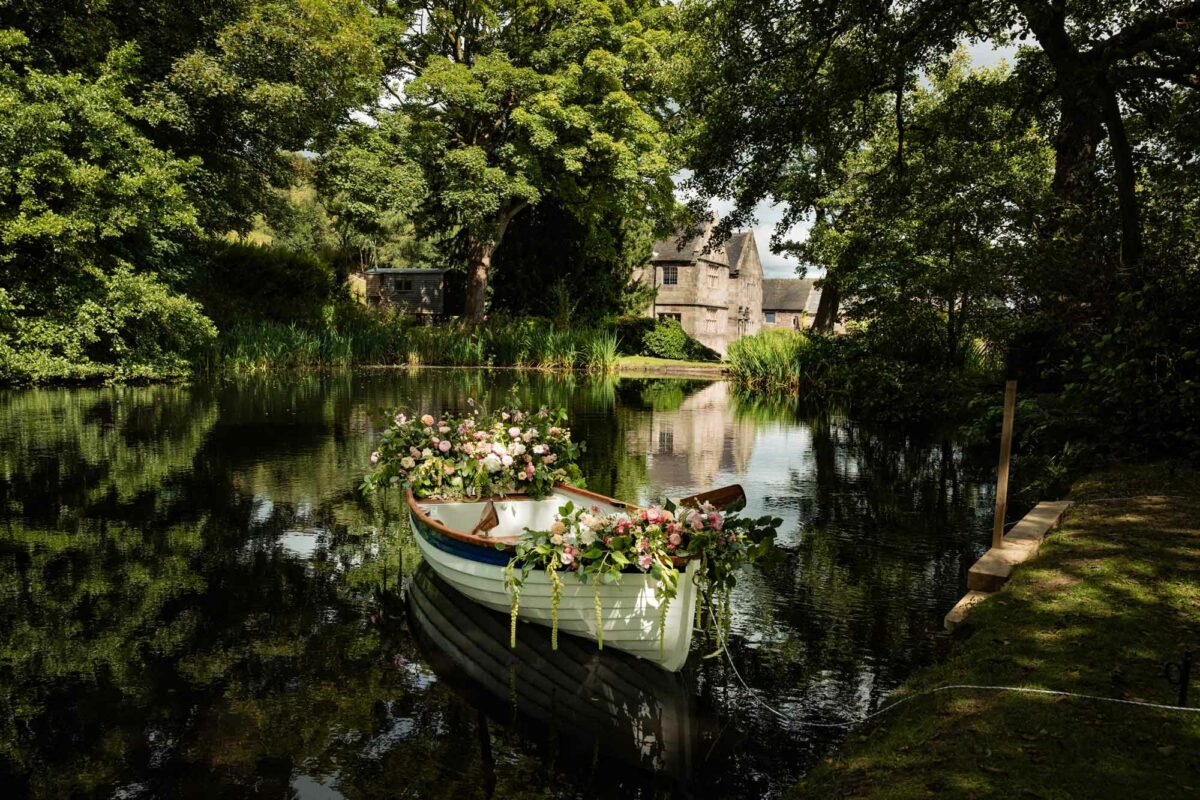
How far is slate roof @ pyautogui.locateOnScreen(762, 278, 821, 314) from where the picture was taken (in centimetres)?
7238

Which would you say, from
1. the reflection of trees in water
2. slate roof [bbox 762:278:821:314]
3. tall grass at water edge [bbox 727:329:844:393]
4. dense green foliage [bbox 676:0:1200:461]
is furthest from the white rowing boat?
slate roof [bbox 762:278:821:314]

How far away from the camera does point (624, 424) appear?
17.9 metres

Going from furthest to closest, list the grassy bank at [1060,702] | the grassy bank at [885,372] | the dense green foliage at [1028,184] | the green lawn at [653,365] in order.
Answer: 1. the green lawn at [653,365]
2. the grassy bank at [885,372]
3. the dense green foliage at [1028,184]
4. the grassy bank at [1060,702]

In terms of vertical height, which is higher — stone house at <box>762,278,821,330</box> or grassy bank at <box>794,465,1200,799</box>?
stone house at <box>762,278,821,330</box>

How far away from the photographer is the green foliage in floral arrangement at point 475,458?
7.61 m

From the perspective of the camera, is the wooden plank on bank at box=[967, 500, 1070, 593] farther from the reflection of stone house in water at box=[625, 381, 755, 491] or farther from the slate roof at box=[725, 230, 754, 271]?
the slate roof at box=[725, 230, 754, 271]

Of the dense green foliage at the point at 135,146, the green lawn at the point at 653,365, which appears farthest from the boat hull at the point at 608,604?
the green lawn at the point at 653,365

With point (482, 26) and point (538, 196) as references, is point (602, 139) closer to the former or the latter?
point (538, 196)

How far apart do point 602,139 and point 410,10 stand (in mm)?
11527

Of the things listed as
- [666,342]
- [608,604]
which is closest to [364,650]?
[608,604]

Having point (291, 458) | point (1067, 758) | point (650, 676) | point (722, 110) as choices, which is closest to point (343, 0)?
point (722, 110)

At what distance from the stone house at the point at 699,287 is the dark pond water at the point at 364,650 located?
41713mm

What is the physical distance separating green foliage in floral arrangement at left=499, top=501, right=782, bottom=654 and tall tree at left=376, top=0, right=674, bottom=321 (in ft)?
92.4

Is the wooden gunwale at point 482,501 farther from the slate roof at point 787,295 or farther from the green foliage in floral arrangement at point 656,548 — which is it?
the slate roof at point 787,295
